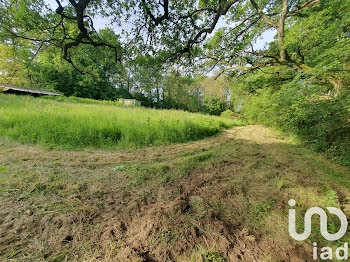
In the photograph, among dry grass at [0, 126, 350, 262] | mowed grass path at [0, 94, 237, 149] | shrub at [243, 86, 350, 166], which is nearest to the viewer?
dry grass at [0, 126, 350, 262]

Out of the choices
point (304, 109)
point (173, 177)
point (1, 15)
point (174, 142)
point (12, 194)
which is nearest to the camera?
point (12, 194)

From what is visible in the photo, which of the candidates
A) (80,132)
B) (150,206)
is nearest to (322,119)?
(150,206)

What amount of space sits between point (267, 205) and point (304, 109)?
3.64 meters

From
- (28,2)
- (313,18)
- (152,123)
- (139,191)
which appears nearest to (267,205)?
(139,191)

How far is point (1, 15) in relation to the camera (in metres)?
3.36

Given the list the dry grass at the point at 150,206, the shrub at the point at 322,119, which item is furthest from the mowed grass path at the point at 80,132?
the shrub at the point at 322,119

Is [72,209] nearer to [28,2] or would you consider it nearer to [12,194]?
[12,194]

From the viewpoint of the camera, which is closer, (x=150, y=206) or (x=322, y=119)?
(x=150, y=206)

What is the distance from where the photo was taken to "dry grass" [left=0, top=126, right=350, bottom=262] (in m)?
1.21

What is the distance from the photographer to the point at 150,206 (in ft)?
5.68

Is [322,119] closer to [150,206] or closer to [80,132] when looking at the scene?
[150,206]

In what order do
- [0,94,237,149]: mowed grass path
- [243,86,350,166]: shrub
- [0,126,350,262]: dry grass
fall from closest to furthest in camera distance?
[0,126,350,262]: dry grass → [243,86,350,166]: shrub → [0,94,237,149]: mowed grass path

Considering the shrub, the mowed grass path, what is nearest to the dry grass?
the mowed grass path

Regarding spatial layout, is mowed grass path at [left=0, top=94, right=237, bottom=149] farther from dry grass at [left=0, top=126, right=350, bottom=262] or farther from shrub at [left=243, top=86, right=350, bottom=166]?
shrub at [left=243, top=86, right=350, bottom=166]
